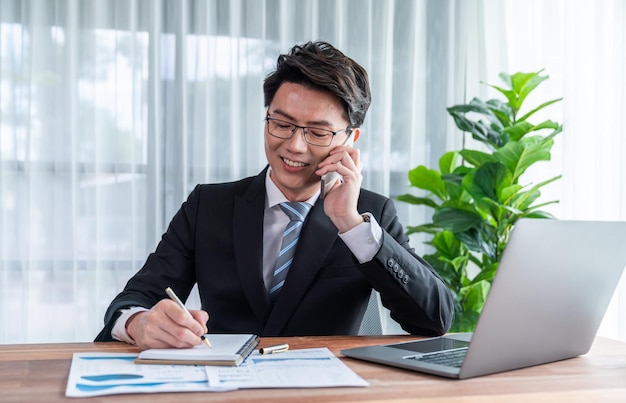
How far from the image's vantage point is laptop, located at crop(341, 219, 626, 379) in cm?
111

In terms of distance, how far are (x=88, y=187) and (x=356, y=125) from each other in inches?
69.5

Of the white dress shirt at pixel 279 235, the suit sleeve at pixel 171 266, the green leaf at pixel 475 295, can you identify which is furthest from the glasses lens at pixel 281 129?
the green leaf at pixel 475 295

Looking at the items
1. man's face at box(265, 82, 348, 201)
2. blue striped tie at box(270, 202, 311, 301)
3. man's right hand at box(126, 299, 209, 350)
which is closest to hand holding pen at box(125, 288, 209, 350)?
man's right hand at box(126, 299, 209, 350)

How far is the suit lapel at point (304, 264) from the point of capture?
176cm

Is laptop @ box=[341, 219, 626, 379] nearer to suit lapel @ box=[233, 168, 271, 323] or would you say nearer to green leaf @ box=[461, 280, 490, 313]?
suit lapel @ box=[233, 168, 271, 323]

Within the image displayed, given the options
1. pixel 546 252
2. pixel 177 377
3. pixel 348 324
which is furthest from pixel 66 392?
pixel 348 324

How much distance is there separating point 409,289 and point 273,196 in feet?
1.63

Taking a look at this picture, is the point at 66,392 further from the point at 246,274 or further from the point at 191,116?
the point at 191,116

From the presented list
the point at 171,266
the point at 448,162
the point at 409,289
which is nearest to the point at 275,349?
the point at 409,289

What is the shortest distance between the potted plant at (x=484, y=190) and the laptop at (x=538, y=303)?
164cm

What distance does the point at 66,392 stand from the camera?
1035 millimetres

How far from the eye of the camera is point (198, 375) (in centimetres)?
114

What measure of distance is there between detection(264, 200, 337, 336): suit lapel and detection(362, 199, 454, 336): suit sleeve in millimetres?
202

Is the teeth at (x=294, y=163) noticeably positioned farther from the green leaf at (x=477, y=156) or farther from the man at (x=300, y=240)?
the green leaf at (x=477, y=156)
